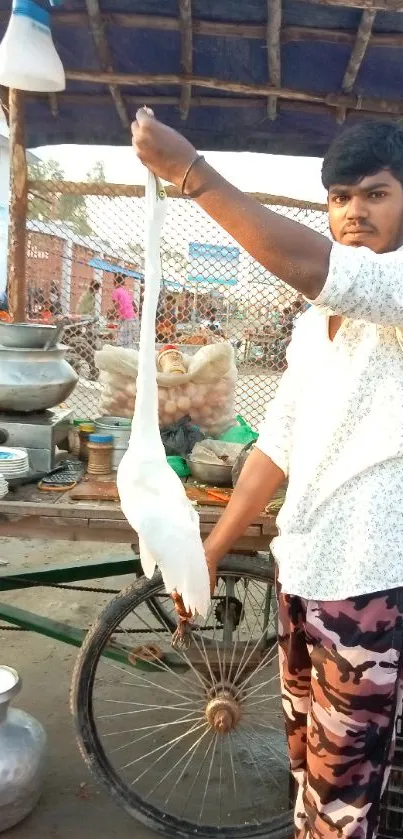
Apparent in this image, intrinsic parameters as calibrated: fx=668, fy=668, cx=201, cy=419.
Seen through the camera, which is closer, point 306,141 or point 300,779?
point 300,779

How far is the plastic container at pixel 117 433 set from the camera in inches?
102

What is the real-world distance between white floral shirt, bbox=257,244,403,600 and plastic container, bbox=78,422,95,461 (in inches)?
58.5

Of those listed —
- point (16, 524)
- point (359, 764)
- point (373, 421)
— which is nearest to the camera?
point (373, 421)

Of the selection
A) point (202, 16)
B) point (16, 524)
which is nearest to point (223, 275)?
point (202, 16)

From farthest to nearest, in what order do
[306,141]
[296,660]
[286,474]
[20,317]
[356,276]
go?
[20,317], [306,141], [286,474], [296,660], [356,276]

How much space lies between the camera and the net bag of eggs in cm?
269

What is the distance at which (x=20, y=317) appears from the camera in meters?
3.75

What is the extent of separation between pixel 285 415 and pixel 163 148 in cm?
71

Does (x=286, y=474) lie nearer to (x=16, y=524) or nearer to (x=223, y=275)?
(x=16, y=524)

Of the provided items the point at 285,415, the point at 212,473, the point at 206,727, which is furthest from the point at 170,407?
the point at 206,727

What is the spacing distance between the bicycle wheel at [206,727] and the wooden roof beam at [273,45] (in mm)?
2017

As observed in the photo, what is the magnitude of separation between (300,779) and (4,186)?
20101 mm

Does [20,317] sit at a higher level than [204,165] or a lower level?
lower

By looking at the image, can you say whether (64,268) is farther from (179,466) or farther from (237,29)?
(179,466)
